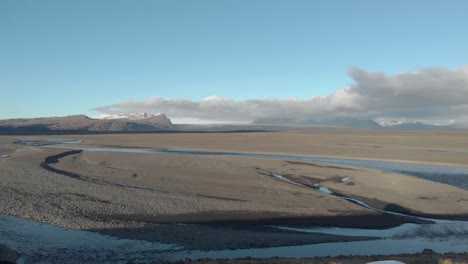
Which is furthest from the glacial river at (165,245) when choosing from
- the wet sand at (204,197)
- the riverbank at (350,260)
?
the riverbank at (350,260)

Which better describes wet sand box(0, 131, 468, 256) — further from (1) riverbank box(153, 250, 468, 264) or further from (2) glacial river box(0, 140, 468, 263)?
(1) riverbank box(153, 250, 468, 264)

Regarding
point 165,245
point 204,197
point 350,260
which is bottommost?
point 165,245

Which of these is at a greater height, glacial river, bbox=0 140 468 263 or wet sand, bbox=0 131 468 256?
wet sand, bbox=0 131 468 256

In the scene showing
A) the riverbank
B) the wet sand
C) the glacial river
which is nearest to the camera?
the riverbank

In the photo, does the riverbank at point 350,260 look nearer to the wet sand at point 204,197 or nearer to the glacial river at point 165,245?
the glacial river at point 165,245

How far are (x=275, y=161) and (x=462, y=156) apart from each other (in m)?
24.7

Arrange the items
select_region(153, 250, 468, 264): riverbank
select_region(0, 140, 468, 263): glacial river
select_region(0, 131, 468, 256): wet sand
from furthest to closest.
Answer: select_region(0, 131, 468, 256): wet sand, select_region(0, 140, 468, 263): glacial river, select_region(153, 250, 468, 264): riverbank

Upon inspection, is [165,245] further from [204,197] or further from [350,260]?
[204,197]

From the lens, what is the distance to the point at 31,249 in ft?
48.4

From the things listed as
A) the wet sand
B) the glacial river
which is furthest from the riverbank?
the wet sand

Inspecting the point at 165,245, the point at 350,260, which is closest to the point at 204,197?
the point at 165,245

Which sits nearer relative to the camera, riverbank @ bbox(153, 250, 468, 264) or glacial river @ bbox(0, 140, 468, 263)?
riverbank @ bbox(153, 250, 468, 264)

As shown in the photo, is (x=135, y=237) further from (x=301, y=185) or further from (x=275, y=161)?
(x=275, y=161)

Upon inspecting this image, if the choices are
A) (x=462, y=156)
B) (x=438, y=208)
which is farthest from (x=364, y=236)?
(x=462, y=156)
